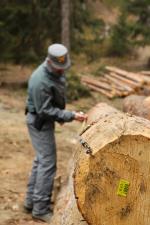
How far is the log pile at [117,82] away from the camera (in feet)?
50.9

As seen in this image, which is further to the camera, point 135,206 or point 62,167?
point 62,167

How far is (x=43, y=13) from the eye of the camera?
1759cm

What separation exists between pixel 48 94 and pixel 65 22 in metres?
10.8

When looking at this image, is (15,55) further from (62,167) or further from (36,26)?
(62,167)

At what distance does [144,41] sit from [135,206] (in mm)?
16908

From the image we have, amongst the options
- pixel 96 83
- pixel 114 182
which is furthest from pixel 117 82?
pixel 114 182

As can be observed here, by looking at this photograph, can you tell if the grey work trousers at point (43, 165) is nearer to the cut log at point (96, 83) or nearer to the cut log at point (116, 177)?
the cut log at point (116, 177)

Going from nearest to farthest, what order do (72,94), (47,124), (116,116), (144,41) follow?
(116,116) → (47,124) → (72,94) → (144,41)

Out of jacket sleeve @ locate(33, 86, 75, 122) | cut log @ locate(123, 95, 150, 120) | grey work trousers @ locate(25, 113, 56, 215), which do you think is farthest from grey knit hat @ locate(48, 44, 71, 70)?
cut log @ locate(123, 95, 150, 120)

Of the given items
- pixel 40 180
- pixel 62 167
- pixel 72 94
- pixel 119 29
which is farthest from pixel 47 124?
pixel 119 29

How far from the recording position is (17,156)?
9.41m

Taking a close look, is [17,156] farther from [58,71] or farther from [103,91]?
[103,91]

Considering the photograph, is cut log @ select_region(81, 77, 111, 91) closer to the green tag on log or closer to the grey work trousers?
the grey work trousers

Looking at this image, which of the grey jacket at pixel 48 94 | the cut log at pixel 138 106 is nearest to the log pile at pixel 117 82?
the cut log at pixel 138 106
